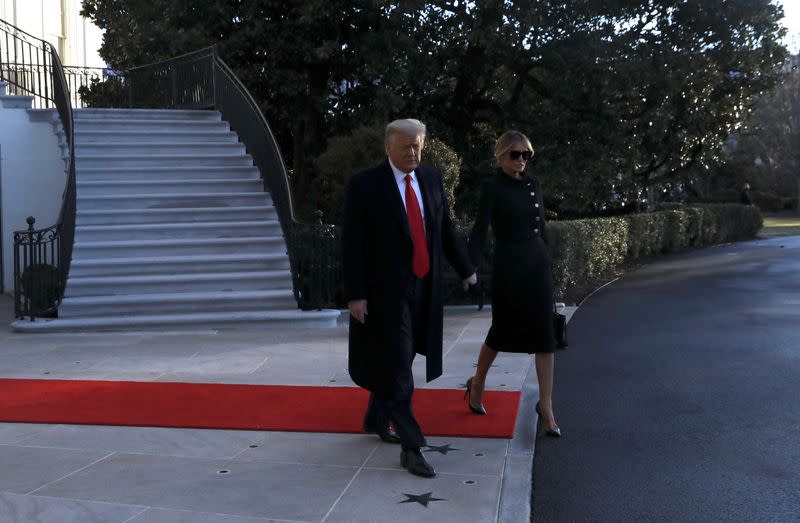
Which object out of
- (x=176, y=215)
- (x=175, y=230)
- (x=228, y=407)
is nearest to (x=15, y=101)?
(x=176, y=215)

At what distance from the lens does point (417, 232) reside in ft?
16.9

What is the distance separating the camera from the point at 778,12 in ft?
56.0

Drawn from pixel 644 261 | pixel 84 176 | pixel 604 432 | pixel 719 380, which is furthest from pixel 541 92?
pixel 604 432

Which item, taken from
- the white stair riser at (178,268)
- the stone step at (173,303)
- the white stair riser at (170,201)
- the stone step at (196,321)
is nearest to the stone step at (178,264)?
the white stair riser at (178,268)

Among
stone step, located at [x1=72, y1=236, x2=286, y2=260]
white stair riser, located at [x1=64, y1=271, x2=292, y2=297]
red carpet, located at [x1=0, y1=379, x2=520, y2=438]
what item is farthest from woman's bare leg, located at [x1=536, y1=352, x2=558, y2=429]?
stone step, located at [x1=72, y1=236, x2=286, y2=260]

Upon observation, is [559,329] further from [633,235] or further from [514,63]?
[633,235]

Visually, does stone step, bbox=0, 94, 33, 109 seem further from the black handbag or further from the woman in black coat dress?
the black handbag

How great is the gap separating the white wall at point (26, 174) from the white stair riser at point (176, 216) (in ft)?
7.42

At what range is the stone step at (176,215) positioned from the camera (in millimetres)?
12211

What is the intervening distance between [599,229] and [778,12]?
199 inches

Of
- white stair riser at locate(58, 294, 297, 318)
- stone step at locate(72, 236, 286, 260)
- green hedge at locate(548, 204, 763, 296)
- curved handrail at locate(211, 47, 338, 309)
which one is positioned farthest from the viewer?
green hedge at locate(548, 204, 763, 296)

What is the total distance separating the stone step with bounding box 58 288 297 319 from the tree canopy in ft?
19.9

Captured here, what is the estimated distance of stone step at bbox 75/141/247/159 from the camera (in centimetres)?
1364

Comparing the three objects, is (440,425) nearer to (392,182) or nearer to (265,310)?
(392,182)
